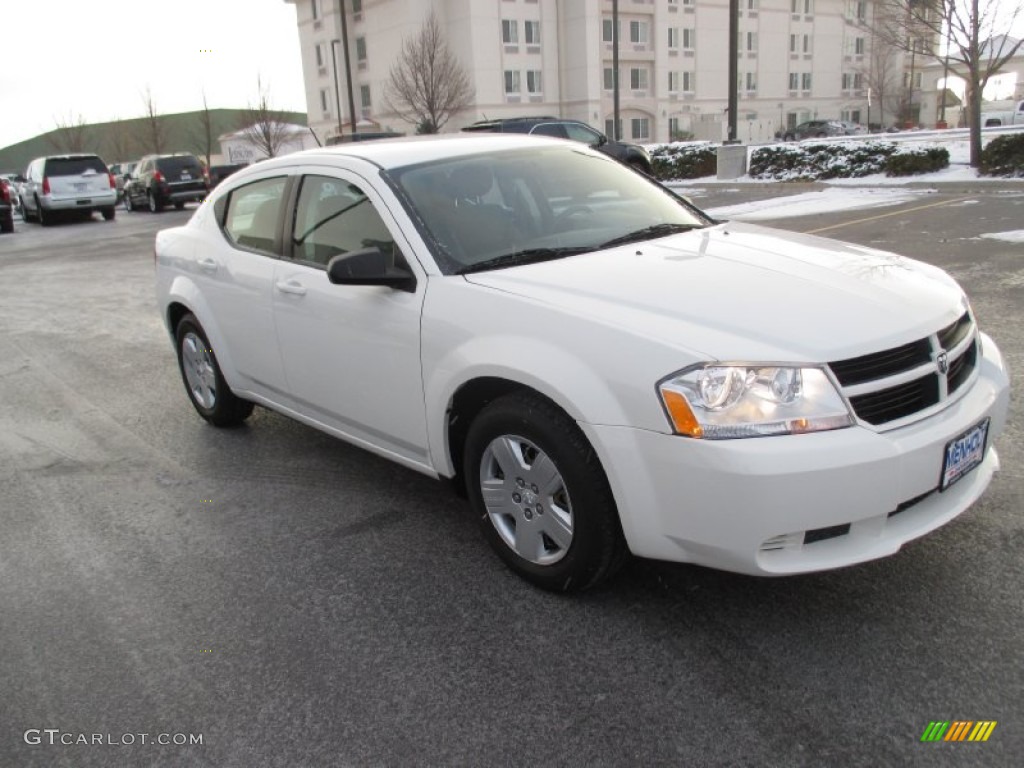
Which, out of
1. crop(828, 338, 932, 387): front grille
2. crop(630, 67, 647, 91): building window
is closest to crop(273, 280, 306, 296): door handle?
crop(828, 338, 932, 387): front grille

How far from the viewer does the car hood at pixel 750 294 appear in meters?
2.78

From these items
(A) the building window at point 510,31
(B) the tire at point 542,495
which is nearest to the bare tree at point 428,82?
(A) the building window at point 510,31

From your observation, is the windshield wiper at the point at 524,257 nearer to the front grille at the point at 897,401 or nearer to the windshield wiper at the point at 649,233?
the windshield wiper at the point at 649,233

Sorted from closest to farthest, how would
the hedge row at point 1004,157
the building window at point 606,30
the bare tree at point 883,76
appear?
the hedge row at point 1004,157 → the building window at point 606,30 → the bare tree at point 883,76

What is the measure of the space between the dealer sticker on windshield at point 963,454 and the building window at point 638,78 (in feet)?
198

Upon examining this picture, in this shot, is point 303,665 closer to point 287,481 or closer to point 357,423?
point 357,423

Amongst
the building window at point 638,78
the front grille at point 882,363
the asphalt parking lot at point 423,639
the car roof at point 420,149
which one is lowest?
the asphalt parking lot at point 423,639

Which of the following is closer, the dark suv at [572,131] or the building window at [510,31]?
the dark suv at [572,131]

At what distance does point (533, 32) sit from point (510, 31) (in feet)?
5.56

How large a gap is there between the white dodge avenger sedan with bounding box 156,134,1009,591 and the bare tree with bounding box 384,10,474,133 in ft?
130

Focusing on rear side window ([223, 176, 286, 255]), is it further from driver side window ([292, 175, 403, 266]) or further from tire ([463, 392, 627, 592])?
tire ([463, 392, 627, 592])

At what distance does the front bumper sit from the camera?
261 cm

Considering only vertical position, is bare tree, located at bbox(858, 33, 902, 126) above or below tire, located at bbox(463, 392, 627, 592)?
above

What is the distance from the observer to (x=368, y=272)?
351cm
